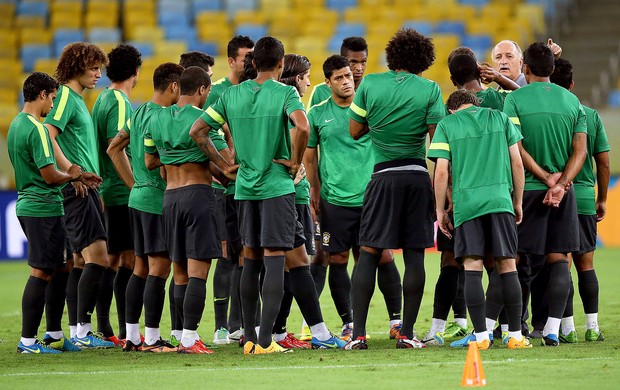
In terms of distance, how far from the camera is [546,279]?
9305 millimetres

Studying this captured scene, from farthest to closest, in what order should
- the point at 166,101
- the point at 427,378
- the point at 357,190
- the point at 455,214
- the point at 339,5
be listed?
the point at 339,5 → the point at 357,190 → the point at 166,101 → the point at 455,214 → the point at 427,378

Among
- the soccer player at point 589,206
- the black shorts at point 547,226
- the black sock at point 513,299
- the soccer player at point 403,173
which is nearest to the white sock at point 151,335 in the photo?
the soccer player at point 403,173

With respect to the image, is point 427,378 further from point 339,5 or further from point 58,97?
point 339,5

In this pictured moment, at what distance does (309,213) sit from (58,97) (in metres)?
2.25

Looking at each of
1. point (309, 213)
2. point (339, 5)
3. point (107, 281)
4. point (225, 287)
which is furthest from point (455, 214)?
point (339, 5)

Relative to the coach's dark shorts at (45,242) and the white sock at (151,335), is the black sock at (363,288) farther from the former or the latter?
the coach's dark shorts at (45,242)

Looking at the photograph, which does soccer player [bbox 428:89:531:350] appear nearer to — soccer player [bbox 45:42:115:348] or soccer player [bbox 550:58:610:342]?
soccer player [bbox 550:58:610:342]

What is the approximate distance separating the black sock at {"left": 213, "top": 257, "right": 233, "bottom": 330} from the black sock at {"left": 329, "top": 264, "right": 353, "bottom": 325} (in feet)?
2.84

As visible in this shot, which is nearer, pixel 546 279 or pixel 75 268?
pixel 546 279

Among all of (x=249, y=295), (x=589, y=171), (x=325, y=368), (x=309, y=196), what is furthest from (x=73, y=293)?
(x=589, y=171)

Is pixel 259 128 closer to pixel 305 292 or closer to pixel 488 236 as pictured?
pixel 305 292

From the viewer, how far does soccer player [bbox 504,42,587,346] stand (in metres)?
8.60

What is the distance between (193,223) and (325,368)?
1.70 m

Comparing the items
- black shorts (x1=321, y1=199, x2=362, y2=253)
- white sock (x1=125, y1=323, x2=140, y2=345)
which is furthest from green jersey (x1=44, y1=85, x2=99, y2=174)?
black shorts (x1=321, y1=199, x2=362, y2=253)
